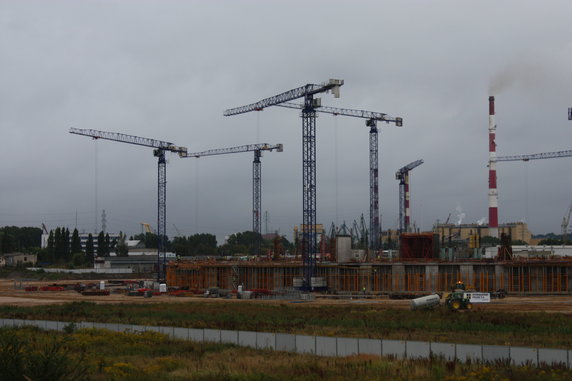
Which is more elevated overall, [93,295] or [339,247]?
[339,247]

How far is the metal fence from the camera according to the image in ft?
98.6

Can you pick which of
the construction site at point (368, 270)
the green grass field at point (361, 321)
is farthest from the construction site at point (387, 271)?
the green grass field at point (361, 321)

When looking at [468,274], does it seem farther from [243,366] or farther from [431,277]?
[243,366]

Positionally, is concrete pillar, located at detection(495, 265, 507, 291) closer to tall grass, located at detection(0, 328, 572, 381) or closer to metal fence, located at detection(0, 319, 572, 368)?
metal fence, located at detection(0, 319, 572, 368)

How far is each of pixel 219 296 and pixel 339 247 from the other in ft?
70.3

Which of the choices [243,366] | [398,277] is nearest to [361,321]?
[243,366]

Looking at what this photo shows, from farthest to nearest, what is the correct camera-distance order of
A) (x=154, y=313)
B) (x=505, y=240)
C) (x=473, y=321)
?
(x=505, y=240)
(x=154, y=313)
(x=473, y=321)

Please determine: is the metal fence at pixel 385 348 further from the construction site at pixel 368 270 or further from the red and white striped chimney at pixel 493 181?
the red and white striped chimney at pixel 493 181

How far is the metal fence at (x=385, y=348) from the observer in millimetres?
30062

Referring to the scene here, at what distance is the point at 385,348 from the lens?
1332 inches

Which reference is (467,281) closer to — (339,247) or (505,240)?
(505,240)

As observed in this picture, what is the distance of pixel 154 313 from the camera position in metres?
68.1

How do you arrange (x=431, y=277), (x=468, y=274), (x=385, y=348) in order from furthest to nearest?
(x=431, y=277) → (x=468, y=274) → (x=385, y=348)

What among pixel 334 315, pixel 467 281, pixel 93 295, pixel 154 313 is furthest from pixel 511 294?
pixel 93 295
